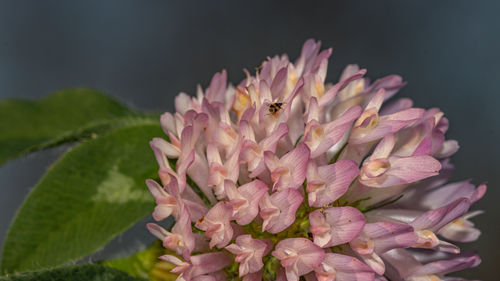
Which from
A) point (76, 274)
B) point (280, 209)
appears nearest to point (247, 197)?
point (280, 209)

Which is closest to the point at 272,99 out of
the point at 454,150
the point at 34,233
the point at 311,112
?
the point at 311,112

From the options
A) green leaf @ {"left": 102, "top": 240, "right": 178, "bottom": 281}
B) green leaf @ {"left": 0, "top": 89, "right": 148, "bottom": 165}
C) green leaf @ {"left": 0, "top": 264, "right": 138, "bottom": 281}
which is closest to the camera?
green leaf @ {"left": 0, "top": 264, "right": 138, "bottom": 281}

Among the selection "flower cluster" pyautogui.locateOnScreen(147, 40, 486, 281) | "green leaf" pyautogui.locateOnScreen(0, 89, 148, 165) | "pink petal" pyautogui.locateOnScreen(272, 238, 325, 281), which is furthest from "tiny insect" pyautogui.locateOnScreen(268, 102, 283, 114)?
"green leaf" pyautogui.locateOnScreen(0, 89, 148, 165)

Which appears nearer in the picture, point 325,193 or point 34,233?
point 325,193

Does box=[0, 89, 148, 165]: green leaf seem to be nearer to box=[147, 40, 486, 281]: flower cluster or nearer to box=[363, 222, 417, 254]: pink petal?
box=[147, 40, 486, 281]: flower cluster

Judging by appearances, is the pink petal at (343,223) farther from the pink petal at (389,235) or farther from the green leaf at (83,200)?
the green leaf at (83,200)

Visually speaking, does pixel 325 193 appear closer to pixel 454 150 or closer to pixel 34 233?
pixel 454 150

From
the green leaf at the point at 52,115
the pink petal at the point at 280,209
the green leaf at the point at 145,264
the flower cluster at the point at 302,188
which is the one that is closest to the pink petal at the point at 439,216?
the flower cluster at the point at 302,188
